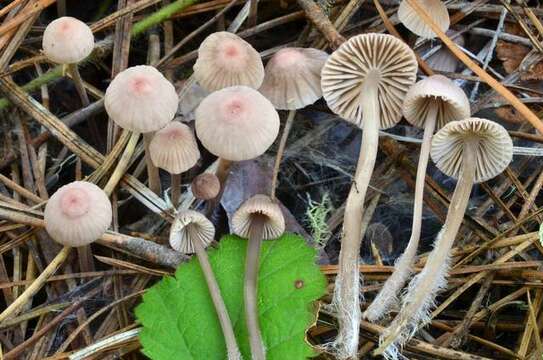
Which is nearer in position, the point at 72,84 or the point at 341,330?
the point at 341,330

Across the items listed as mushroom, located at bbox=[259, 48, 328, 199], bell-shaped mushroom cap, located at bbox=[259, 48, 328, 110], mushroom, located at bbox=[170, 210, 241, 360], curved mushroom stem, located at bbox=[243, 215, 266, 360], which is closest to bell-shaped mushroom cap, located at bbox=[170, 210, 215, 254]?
mushroom, located at bbox=[170, 210, 241, 360]

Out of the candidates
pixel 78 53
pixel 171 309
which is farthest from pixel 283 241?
pixel 78 53

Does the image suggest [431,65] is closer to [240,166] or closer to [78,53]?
[240,166]

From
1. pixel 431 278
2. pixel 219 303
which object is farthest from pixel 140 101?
pixel 431 278

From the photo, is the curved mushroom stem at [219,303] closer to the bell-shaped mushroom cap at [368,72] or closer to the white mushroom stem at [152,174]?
the white mushroom stem at [152,174]

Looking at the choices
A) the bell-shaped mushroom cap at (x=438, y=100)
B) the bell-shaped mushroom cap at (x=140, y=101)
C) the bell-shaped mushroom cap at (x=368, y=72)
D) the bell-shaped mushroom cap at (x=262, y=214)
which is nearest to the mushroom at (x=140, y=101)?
the bell-shaped mushroom cap at (x=140, y=101)

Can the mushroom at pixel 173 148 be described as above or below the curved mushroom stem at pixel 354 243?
above

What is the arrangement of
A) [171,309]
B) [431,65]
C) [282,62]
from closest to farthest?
[171,309]
[282,62]
[431,65]
